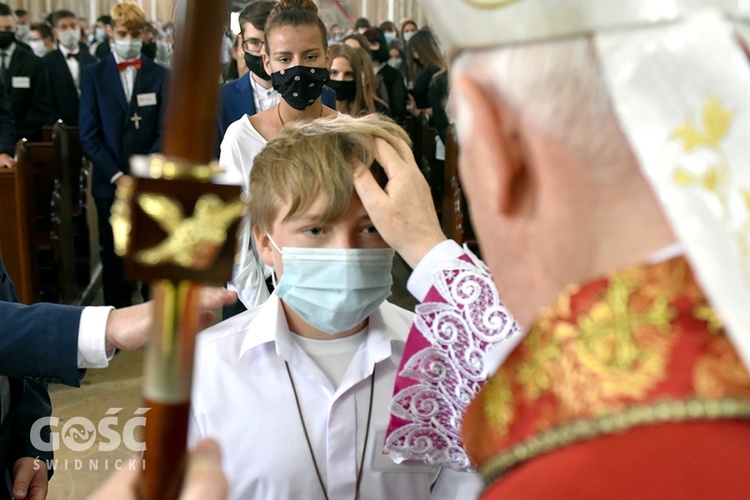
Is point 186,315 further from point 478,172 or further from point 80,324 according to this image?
point 80,324

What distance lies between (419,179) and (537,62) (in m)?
0.89

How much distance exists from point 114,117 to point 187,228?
440 centimetres

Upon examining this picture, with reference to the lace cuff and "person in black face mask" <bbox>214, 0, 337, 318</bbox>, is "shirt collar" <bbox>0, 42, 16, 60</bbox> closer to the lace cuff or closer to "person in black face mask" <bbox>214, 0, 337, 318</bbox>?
"person in black face mask" <bbox>214, 0, 337, 318</bbox>

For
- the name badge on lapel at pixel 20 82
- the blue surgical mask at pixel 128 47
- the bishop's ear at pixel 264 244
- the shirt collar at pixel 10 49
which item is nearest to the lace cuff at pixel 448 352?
the bishop's ear at pixel 264 244

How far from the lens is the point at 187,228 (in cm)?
64

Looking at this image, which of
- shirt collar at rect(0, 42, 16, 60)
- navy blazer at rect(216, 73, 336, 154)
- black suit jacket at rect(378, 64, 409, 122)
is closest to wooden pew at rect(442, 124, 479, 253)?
navy blazer at rect(216, 73, 336, 154)

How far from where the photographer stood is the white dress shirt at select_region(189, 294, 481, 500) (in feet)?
5.18

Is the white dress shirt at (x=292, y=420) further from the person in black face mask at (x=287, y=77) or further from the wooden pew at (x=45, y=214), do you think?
the wooden pew at (x=45, y=214)

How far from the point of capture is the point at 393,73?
8.96m

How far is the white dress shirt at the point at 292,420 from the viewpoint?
1578mm

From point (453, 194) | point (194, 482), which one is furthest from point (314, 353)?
point (453, 194)

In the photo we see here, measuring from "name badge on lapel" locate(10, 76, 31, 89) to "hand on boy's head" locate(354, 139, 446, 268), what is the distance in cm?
699

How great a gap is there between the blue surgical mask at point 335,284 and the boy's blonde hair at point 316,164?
9 cm

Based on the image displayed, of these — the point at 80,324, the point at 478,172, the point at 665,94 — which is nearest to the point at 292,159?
the point at 80,324
